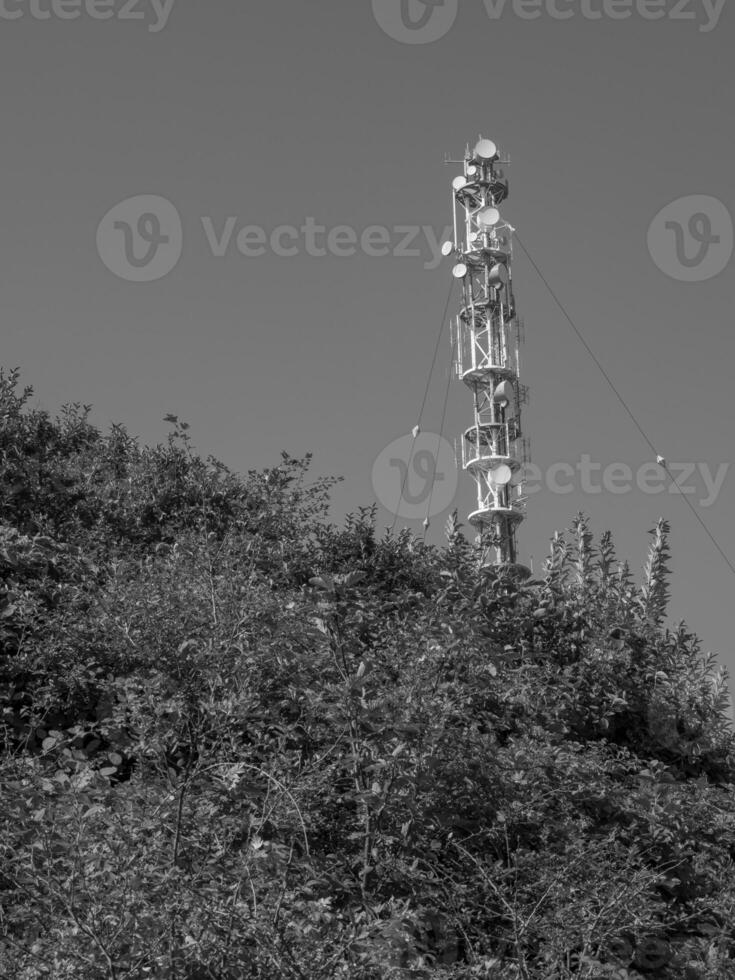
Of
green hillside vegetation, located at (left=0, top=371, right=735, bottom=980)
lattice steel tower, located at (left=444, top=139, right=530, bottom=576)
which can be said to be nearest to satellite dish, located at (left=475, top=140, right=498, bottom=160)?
lattice steel tower, located at (left=444, top=139, right=530, bottom=576)

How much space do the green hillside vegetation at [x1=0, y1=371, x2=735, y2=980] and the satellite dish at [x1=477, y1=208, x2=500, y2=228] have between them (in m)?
14.0

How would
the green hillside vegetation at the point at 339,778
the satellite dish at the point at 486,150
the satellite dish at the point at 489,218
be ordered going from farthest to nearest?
the satellite dish at the point at 486,150
the satellite dish at the point at 489,218
the green hillside vegetation at the point at 339,778

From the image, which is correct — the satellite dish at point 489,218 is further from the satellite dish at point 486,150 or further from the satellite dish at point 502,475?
the satellite dish at point 502,475

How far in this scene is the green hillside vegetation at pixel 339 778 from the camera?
4.98 meters

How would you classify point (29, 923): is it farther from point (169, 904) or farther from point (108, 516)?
point (108, 516)

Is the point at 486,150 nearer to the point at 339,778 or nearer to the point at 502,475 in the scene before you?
the point at 502,475

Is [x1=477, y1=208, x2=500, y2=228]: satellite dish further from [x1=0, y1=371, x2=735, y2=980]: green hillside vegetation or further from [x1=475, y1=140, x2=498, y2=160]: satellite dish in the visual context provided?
[x1=0, y1=371, x2=735, y2=980]: green hillside vegetation

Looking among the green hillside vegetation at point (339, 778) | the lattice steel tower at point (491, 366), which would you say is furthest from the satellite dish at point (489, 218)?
the green hillside vegetation at point (339, 778)

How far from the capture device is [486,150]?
2459 centimetres

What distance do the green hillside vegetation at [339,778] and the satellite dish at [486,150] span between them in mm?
15440

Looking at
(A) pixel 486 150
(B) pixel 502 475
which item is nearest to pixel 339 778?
(B) pixel 502 475

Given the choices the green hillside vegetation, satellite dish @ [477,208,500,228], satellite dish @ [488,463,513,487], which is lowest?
the green hillside vegetation

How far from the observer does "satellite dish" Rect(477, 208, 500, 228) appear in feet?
77.3

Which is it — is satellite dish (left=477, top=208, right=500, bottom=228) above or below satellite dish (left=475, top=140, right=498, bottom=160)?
below
